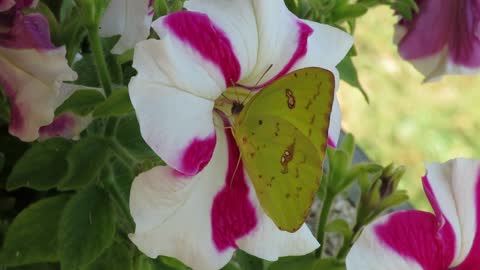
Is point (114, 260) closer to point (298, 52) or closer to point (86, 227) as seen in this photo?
point (86, 227)

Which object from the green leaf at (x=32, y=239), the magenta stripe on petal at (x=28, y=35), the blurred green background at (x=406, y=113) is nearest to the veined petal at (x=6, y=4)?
the magenta stripe on petal at (x=28, y=35)

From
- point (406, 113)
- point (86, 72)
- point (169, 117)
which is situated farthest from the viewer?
point (406, 113)

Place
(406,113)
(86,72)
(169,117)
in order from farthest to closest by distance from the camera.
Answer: (406,113), (86,72), (169,117)

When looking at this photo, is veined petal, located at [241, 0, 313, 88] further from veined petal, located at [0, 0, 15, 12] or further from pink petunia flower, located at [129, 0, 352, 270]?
veined petal, located at [0, 0, 15, 12]

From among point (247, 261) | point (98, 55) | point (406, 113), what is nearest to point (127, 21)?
point (98, 55)

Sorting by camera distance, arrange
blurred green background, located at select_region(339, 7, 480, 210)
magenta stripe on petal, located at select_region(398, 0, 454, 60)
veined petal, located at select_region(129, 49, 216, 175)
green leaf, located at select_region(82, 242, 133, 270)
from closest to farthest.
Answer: veined petal, located at select_region(129, 49, 216, 175) < green leaf, located at select_region(82, 242, 133, 270) < magenta stripe on petal, located at select_region(398, 0, 454, 60) < blurred green background, located at select_region(339, 7, 480, 210)

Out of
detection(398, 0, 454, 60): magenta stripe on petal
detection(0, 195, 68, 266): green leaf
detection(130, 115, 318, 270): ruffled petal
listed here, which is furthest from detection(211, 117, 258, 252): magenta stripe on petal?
detection(398, 0, 454, 60): magenta stripe on petal
